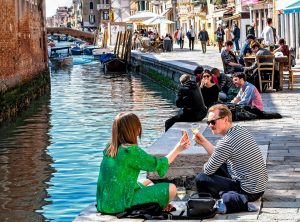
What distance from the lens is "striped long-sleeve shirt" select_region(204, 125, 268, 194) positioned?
8.55 meters

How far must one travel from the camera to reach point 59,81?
4475cm

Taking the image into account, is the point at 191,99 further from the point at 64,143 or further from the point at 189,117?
the point at 64,143

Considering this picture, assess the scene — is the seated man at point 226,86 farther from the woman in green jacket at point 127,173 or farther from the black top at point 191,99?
the woman in green jacket at point 127,173

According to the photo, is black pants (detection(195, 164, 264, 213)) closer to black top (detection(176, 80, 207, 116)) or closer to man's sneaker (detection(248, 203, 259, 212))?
man's sneaker (detection(248, 203, 259, 212))

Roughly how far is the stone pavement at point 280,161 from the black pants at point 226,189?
0.36 feet

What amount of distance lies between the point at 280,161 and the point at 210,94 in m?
5.65

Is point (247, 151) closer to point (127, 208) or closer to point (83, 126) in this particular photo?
point (127, 208)

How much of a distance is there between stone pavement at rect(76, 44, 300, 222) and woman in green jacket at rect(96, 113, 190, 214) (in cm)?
25

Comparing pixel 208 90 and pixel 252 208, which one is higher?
pixel 208 90

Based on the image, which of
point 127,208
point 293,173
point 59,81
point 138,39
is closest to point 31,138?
point 293,173

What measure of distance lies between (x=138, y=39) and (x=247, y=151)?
54.8 m

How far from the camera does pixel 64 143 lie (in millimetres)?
19406

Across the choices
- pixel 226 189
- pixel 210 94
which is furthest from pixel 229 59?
pixel 226 189

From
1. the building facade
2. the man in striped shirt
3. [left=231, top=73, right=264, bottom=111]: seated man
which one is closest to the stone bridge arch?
the building facade
